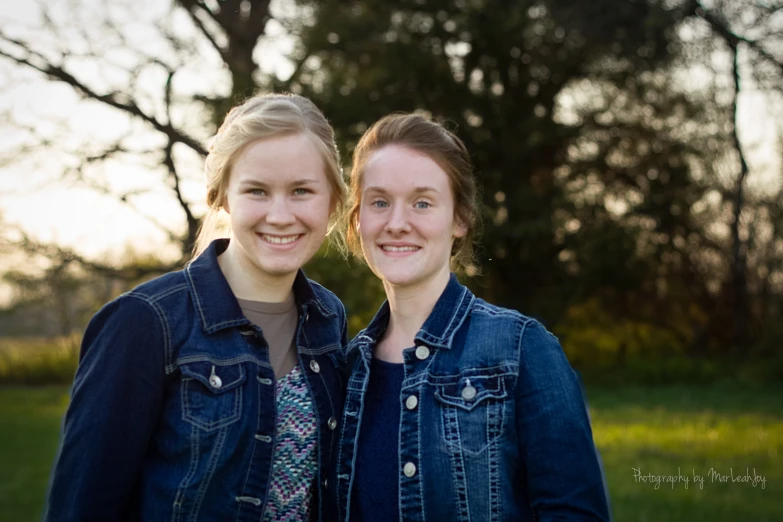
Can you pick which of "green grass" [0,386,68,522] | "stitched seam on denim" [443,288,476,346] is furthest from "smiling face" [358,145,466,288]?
"green grass" [0,386,68,522]

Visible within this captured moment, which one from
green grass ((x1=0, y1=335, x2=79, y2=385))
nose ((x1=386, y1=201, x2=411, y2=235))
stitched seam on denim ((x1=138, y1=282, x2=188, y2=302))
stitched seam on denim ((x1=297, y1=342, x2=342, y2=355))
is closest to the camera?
stitched seam on denim ((x1=138, y1=282, x2=188, y2=302))

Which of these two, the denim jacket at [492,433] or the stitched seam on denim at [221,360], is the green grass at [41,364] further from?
the denim jacket at [492,433]

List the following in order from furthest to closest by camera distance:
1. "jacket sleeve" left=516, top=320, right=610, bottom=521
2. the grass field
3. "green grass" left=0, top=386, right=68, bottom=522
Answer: "green grass" left=0, top=386, right=68, bottom=522, the grass field, "jacket sleeve" left=516, top=320, right=610, bottom=521

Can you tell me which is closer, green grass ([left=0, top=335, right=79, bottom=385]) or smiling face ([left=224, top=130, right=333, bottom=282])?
smiling face ([left=224, top=130, right=333, bottom=282])

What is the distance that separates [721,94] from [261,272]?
50.3 ft

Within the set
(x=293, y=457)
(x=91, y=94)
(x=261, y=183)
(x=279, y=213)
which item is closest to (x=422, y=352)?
(x=293, y=457)

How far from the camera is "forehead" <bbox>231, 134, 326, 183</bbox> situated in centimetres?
259

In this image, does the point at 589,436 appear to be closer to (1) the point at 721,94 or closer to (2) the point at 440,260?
(2) the point at 440,260

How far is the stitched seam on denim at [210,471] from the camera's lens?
232 cm

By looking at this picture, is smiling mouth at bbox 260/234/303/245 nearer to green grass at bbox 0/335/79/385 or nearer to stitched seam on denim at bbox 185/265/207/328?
stitched seam on denim at bbox 185/265/207/328

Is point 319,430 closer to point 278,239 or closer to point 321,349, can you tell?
point 321,349

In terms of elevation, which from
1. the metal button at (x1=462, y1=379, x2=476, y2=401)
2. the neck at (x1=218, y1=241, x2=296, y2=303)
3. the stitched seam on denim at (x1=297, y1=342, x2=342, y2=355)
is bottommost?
the metal button at (x1=462, y1=379, x2=476, y2=401)

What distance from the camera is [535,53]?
689 inches

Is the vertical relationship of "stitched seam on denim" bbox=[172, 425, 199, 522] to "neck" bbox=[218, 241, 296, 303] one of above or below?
below
